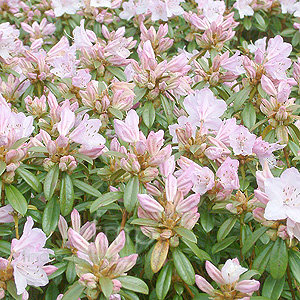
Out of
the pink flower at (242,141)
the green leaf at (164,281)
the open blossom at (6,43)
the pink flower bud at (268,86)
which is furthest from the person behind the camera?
the open blossom at (6,43)

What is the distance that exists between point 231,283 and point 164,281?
0.24 meters

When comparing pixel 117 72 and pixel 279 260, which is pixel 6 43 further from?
pixel 279 260

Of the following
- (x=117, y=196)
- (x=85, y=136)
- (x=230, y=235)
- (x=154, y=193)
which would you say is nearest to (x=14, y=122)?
(x=85, y=136)

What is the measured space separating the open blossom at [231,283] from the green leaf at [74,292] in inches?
15.6

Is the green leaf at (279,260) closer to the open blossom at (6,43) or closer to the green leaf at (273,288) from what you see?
the green leaf at (273,288)

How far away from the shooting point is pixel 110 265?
1.43 metres

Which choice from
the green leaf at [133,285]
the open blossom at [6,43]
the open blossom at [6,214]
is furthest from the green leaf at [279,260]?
the open blossom at [6,43]

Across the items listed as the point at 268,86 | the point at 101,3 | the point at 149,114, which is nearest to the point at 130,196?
the point at 149,114

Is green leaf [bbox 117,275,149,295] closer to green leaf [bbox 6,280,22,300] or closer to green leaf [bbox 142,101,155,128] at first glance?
green leaf [bbox 6,280,22,300]

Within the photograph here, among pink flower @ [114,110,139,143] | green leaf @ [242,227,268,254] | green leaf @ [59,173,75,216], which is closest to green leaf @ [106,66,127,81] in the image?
pink flower @ [114,110,139,143]

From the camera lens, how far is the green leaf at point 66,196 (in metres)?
1.71

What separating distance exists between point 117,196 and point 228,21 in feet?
5.13

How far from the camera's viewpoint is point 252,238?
62.7 inches

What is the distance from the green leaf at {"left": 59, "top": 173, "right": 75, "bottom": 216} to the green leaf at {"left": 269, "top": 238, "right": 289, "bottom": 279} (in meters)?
0.77
